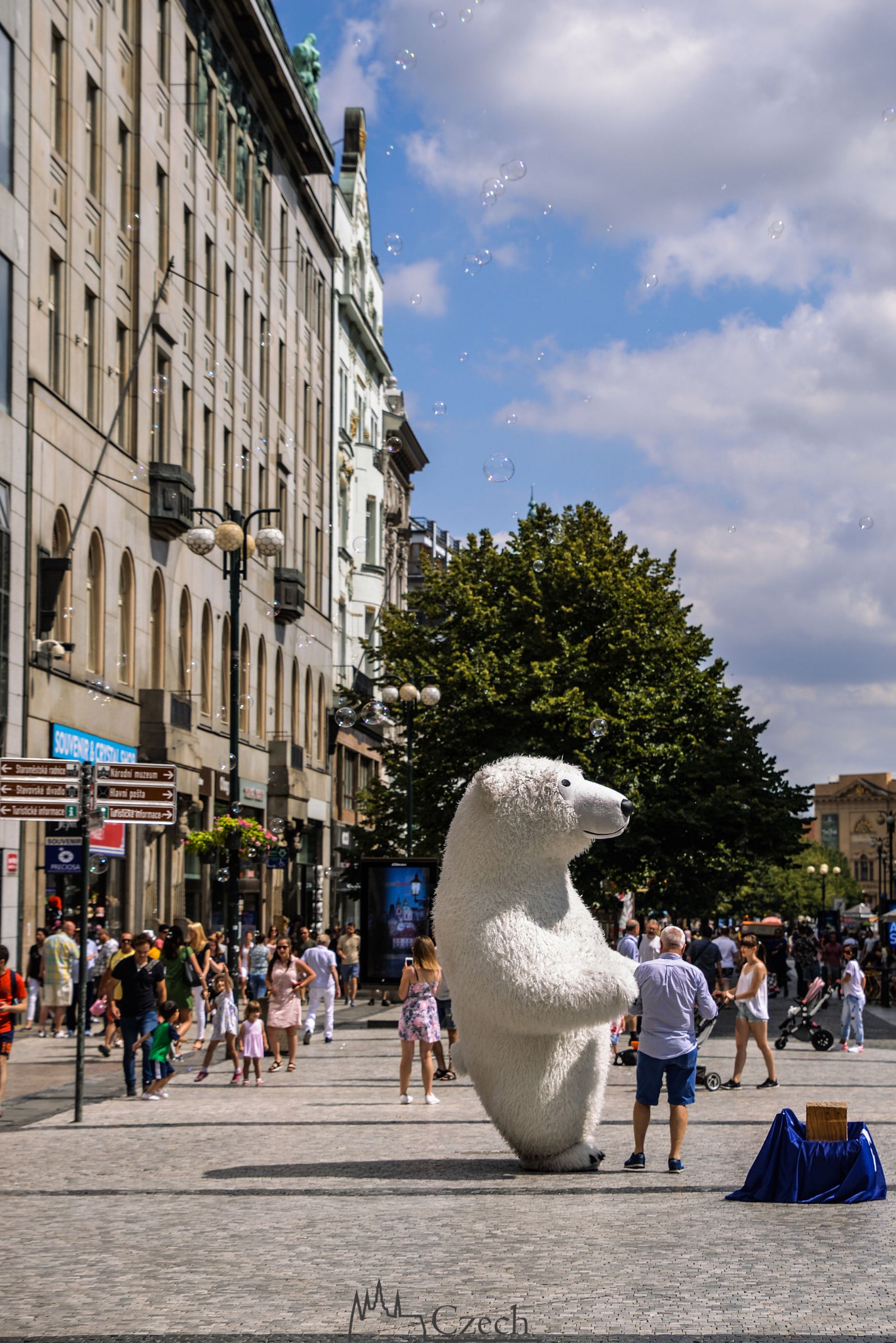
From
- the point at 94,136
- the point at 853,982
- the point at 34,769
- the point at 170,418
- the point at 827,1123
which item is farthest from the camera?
the point at 170,418

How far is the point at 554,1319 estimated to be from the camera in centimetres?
734

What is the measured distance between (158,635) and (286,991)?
16846mm

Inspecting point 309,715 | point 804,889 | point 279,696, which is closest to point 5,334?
point 279,696

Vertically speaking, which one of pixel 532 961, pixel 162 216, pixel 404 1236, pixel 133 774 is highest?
pixel 162 216

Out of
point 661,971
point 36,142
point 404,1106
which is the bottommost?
point 404,1106

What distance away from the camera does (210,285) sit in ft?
139

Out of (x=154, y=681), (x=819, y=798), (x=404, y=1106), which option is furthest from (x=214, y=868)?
(x=819, y=798)

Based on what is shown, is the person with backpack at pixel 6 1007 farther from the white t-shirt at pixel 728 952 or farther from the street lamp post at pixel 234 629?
the white t-shirt at pixel 728 952

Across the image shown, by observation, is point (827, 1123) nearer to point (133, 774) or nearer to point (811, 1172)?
point (811, 1172)

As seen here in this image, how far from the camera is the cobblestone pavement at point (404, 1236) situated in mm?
7414

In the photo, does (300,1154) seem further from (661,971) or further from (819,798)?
(819,798)

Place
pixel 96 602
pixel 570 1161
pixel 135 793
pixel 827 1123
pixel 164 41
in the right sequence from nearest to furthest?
pixel 827 1123 → pixel 570 1161 → pixel 135 793 → pixel 96 602 → pixel 164 41

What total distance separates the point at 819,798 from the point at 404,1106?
595 ft

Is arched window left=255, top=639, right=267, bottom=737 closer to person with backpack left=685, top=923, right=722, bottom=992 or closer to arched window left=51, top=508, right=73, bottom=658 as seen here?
arched window left=51, top=508, right=73, bottom=658
